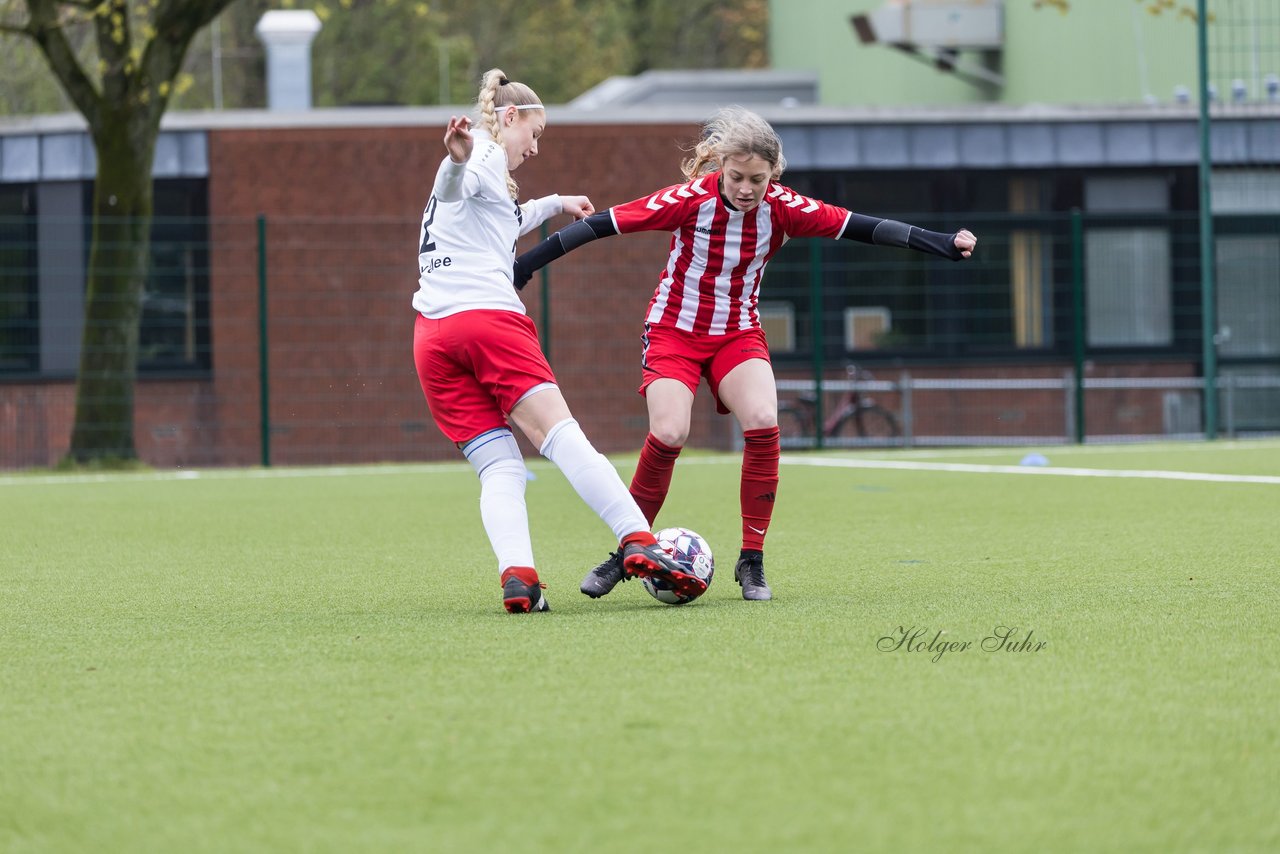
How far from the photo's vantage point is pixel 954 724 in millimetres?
3406

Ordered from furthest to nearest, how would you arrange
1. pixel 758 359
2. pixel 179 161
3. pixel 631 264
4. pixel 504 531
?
pixel 179 161, pixel 631 264, pixel 758 359, pixel 504 531

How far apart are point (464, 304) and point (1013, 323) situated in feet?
49.8

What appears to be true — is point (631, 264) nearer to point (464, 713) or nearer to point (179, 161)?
point (179, 161)

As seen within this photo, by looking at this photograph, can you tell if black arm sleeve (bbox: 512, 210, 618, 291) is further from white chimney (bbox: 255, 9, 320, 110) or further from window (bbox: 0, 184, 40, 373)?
white chimney (bbox: 255, 9, 320, 110)

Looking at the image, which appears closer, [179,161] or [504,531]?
[504,531]

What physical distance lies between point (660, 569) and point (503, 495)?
0.61m

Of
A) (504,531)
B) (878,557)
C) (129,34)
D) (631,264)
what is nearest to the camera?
(504,531)

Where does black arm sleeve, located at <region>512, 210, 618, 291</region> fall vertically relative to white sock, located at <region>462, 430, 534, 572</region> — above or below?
above

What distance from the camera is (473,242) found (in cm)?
548

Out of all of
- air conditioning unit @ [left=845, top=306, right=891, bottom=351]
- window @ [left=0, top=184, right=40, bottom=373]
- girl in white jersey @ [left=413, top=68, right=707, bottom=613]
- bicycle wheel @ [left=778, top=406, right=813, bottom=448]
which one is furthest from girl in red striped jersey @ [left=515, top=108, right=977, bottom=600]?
air conditioning unit @ [left=845, top=306, right=891, bottom=351]

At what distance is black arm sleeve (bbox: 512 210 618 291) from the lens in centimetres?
567

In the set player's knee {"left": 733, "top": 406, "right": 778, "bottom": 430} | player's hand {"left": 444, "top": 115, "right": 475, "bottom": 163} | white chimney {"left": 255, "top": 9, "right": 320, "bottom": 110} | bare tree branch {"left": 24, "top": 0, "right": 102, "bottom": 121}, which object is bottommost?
player's knee {"left": 733, "top": 406, "right": 778, "bottom": 430}

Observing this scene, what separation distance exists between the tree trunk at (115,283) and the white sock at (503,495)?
1057 cm

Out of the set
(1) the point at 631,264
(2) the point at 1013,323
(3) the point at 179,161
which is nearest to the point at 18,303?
(3) the point at 179,161
